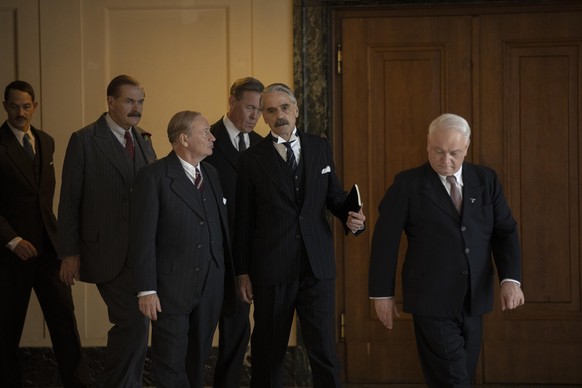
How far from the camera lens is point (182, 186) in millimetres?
3947

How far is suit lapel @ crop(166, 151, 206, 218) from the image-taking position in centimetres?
393

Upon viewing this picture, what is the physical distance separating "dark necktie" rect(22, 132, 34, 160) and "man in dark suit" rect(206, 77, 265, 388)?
1.06 meters

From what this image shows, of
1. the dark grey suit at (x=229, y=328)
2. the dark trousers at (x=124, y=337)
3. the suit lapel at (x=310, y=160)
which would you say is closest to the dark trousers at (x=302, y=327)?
the suit lapel at (x=310, y=160)

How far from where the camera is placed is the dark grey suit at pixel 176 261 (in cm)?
386

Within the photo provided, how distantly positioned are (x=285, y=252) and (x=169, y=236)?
53cm

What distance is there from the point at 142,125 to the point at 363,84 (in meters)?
1.38

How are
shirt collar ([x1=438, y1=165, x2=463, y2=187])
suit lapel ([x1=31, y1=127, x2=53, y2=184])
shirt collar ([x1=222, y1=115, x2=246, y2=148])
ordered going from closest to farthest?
1. shirt collar ([x1=438, y1=165, x2=463, y2=187])
2. shirt collar ([x1=222, y1=115, x2=246, y2=148])
3. suit lapel ([x1=31, y1=127, x2=53, y2=184])

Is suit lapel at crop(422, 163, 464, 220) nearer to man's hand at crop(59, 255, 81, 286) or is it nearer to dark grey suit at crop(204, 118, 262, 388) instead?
dark grey suit at crop(204, 118, 262, 388)

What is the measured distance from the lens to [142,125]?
5.55 meters

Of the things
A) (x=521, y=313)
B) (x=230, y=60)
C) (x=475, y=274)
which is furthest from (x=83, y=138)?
(x=521, y=313)

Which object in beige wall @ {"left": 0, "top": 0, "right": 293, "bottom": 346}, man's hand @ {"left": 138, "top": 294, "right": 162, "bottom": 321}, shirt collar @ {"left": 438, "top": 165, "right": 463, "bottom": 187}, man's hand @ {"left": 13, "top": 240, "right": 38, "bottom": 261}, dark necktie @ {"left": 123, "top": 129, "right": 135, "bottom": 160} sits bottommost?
man's hand @ {"left": 138, "top": 294, "right": 162, "bottom": 321}

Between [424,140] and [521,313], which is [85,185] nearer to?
[424,140]

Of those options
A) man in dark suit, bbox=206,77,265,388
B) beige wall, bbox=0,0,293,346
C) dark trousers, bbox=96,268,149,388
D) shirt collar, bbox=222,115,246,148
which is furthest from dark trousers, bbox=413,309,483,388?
beige wall, bbox=0,0,293,346

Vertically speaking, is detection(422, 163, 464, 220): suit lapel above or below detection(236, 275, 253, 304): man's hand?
above
